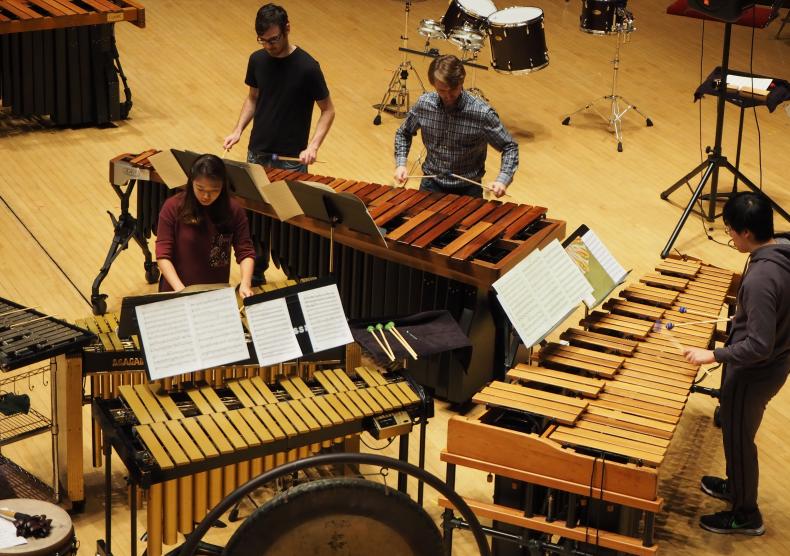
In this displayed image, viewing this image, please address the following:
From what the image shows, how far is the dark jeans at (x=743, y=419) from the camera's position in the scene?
494 centimetres

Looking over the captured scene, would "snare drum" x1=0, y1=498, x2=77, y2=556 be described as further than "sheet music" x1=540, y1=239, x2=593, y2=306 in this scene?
No

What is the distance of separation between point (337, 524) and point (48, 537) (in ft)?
4.08

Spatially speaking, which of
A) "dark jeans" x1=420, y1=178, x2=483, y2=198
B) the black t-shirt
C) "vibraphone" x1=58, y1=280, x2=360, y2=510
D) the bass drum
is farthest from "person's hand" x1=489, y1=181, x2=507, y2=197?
the bass drum

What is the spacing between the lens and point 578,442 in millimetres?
4367

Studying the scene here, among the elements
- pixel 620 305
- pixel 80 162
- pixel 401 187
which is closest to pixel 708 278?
pixel 620 305

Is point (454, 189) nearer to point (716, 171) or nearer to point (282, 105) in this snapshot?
point (282, 105)

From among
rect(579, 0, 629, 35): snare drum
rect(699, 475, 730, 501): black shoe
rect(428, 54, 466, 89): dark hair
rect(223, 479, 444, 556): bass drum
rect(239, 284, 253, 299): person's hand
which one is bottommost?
rect(699, 475, 730, 501): black shoe

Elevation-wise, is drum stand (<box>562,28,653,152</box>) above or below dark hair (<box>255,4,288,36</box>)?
below

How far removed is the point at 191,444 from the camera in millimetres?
4316

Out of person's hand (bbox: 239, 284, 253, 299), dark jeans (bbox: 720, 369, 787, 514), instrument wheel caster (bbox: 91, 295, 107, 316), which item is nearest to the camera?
dark jeans (bbox: 720, 369, 787, 514)

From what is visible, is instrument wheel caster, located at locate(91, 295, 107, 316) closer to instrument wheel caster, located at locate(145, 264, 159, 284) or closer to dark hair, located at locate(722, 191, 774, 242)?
instrument wheel caster, located at locate(145, 264, 159, 284)

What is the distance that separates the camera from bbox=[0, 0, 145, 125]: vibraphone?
9.21 m

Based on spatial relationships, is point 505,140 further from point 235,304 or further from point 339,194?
point 235,304

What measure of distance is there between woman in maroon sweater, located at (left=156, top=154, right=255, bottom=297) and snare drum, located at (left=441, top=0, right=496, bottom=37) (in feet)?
15.4
